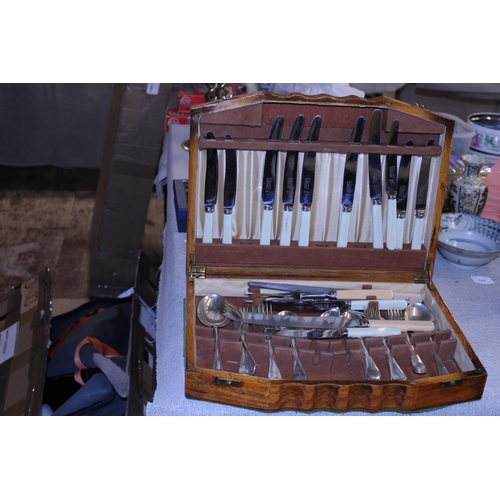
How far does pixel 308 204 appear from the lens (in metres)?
1.08

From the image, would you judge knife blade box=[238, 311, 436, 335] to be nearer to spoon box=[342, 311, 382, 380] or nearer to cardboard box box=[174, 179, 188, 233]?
spoon box=[342, 311, 382, 380]

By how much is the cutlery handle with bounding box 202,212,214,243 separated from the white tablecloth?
97 mm

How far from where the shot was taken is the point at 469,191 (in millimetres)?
1249

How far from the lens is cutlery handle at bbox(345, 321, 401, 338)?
3.03ft

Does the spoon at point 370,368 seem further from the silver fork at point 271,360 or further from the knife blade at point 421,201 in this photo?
the knife blade at point 421,201

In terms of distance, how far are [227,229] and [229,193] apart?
0.23 feet

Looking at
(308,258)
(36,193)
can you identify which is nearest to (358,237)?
(308,258)

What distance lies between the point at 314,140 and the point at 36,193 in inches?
88.2

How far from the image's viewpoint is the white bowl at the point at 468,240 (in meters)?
1.13

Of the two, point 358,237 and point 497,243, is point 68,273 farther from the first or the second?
point 497,243

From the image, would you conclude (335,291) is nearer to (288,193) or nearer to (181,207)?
(288,193)

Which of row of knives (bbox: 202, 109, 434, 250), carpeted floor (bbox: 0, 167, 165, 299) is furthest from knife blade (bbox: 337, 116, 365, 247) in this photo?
carpeted floor (bbox: 0, 167, 165, 299)

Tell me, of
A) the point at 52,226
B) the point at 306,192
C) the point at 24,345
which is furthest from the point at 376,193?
the point at 52,226

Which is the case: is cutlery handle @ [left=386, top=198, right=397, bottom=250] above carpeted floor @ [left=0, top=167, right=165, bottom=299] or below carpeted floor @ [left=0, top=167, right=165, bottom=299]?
above
